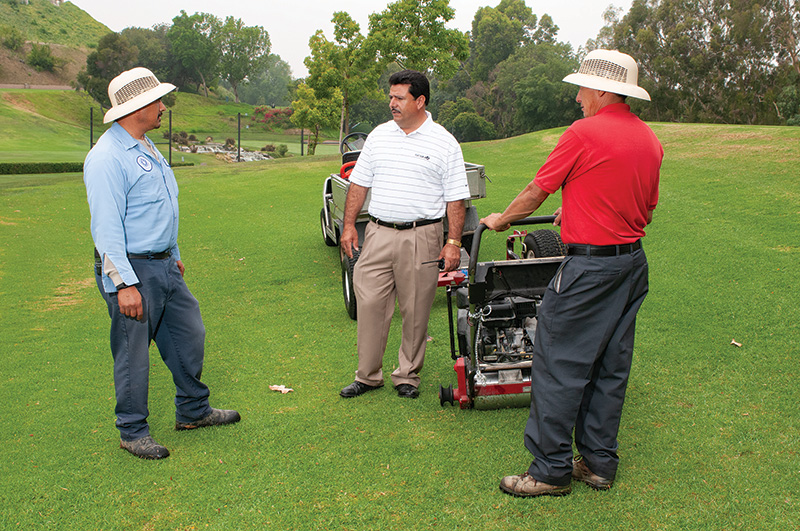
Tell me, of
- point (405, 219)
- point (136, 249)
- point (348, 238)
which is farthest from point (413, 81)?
point (136, 249)

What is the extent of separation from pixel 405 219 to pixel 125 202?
1796 mm

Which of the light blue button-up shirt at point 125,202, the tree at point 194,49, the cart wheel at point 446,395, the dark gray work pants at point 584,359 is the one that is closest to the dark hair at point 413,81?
the light blue button-up shirt at point 125,202

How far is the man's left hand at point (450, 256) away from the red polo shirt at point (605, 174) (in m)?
1.33

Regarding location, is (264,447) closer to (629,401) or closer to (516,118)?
(629,401)

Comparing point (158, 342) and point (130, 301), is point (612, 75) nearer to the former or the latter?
point (130, 301)

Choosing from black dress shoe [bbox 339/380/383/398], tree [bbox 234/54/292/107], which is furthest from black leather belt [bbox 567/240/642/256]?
tree [bbox 234/54/292/107]

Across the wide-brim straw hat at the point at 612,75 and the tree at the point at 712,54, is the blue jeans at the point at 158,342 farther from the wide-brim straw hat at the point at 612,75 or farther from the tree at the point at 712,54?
the tree at the point at 712,54

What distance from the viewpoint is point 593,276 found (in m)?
3.03

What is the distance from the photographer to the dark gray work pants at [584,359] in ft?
10.0

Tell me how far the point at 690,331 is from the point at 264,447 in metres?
3.86

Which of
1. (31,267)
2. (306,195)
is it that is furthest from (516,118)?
(31,267)

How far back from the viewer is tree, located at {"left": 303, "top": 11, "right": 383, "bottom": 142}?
148 ft

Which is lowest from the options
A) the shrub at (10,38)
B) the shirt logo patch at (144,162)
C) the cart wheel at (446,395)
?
the cart wheel at (446,395)

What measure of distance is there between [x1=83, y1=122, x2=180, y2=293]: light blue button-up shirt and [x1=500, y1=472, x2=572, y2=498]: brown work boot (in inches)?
91.5
